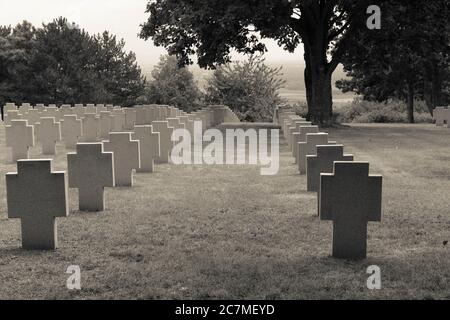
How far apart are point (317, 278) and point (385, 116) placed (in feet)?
138

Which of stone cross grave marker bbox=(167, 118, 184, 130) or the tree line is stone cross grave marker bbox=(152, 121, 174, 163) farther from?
the tree line

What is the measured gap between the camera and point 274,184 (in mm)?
11969

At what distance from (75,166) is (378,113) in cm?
4153

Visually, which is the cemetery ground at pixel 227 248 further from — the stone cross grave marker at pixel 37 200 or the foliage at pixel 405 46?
the foliage at pixel 405 46

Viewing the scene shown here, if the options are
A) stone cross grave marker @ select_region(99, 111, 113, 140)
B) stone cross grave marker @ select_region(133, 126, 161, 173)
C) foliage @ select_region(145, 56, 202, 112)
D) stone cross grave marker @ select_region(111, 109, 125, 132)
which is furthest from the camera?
foliage @ select_region(145, 56, 202, 112)

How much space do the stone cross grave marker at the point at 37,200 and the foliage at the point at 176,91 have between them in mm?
43609

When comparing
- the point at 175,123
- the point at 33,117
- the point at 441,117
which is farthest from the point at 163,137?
the point at 441,117

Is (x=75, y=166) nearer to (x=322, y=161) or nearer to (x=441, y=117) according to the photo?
(x=322, y=161)

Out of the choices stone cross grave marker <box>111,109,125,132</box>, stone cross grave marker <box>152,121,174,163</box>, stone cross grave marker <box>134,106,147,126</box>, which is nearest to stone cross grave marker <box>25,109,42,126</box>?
stone cross grave marker <box>111,109,125,132</box>

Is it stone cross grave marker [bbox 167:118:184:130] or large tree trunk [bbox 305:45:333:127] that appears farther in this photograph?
large tree trunk [bbox 305:45:333:127]

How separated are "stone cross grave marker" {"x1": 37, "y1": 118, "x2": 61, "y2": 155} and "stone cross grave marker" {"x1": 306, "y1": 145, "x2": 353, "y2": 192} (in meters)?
9.22

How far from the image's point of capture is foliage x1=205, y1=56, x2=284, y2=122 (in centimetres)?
4841

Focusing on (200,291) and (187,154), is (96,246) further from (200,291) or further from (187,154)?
(187,154)

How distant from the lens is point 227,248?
7.04m
